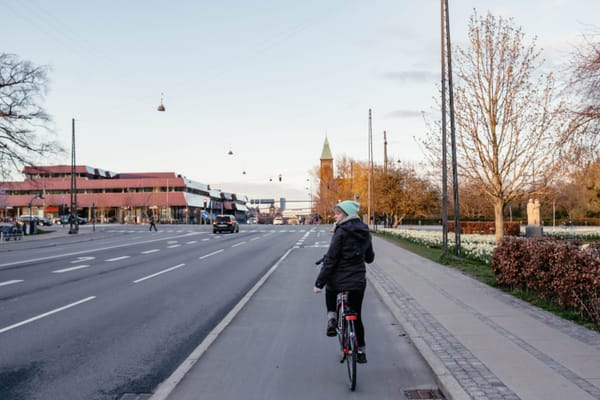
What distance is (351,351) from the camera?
520 cm

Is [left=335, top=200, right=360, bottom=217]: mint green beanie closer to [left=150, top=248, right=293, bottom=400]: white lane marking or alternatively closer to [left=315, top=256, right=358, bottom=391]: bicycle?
[left=315, top=256, right=358, bottom=391]: bicycle

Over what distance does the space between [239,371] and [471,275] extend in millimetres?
9624

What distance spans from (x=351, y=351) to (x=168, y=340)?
Answer: 312 centimetres

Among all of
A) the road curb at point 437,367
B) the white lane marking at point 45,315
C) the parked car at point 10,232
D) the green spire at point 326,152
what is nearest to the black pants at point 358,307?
the road curb at point 437,367

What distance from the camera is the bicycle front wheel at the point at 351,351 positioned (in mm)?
Result: 5148

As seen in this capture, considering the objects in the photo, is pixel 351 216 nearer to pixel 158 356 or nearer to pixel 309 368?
pixel 309 368

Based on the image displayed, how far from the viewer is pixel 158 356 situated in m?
6.46

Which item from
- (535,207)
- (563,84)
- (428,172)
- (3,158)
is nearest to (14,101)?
(3,158)

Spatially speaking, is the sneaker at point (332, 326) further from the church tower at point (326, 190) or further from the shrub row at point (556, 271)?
the church tower at point (326, 190)

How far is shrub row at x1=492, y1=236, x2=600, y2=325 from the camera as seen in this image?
752 centimetres

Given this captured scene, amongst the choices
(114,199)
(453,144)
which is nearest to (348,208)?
(453,144)

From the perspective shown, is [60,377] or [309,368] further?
[309,368]

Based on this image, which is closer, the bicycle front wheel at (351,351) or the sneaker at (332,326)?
the bicycle front wheel at (351,351)

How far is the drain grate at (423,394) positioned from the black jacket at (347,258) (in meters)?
1.09
